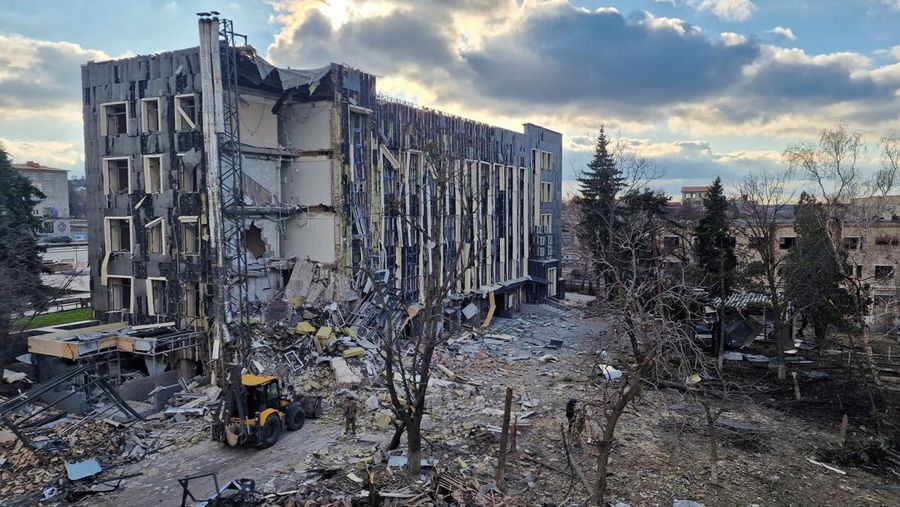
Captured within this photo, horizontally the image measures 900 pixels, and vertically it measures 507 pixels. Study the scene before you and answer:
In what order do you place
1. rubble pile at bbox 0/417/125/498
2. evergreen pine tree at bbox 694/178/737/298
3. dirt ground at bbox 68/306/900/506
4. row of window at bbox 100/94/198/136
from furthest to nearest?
1. evergreen pine tree at bbox 694/178/737/298
2. row of window at bbox 100/94/198/136
3. rubble pile at bbox 0/417/125/498
4. dirt ground at bbox 68/306/900/506

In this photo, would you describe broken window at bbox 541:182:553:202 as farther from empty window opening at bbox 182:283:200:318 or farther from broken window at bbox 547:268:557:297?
empty window opening at bbox 182:283:200:318

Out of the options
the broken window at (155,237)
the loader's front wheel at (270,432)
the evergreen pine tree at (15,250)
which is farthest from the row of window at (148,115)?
the loader's front wheel at (270,432)

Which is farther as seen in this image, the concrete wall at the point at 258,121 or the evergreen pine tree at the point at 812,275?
the concrete wall at the point at 258,121

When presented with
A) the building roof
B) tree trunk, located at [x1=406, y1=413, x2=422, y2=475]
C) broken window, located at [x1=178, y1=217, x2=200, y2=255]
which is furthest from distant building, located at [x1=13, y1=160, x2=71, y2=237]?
tree trunk, located at [x1=406, y1=413, x2=422, y2=475]

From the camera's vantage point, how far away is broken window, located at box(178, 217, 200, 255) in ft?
79.3

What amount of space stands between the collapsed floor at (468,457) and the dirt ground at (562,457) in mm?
52

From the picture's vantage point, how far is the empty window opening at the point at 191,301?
2456 cm

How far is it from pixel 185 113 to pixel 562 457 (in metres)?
20.0

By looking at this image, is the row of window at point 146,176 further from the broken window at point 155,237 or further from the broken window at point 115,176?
the broken window at point 155,237

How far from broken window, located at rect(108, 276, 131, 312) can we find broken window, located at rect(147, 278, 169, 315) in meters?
1.80

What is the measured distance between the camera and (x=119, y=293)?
26.7m

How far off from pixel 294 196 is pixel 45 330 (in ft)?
39.9

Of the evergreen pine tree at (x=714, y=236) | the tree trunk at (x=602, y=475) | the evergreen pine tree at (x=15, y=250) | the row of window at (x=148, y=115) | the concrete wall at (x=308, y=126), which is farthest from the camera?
the evergreen pine tree at (x=714, y=236)

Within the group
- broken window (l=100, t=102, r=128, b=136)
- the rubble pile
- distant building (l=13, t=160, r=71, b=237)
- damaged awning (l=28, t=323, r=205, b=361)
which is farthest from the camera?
distant building (l=13, t=160, r=71, b=237)
